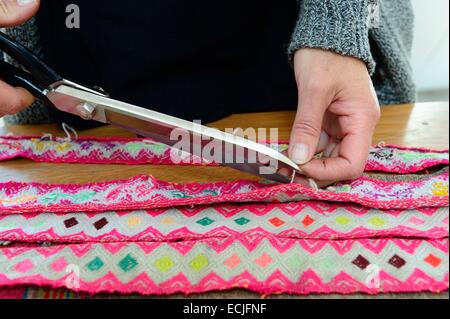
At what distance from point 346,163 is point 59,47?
1.53 feet

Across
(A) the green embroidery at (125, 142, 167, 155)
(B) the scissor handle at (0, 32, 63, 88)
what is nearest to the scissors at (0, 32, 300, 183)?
(B) the scissor handle at (0, 32, 63, 88)

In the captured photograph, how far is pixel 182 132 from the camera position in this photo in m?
0.45

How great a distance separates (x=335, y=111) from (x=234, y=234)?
0.67 feet

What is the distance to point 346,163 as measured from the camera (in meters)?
0.48

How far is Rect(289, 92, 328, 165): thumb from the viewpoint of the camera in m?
0.48

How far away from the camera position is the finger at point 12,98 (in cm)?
49

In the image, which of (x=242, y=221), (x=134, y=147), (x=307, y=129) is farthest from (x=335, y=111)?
(x=134, y=147)

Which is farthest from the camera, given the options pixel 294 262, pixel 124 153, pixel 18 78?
pixel 124 153

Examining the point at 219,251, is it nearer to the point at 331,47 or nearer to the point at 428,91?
the point at 331,47

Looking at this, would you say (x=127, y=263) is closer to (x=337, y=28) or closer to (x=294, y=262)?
(x=294, y=262)

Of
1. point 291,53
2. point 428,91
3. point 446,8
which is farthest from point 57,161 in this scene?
point 428,91

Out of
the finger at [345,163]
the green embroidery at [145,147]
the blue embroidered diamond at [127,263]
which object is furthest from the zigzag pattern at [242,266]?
the green embroidery at [145,147]

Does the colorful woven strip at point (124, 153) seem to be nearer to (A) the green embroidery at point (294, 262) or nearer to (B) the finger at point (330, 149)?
(B) the finger at point (330, 149)

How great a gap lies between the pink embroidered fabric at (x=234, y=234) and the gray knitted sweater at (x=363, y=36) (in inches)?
6.4
